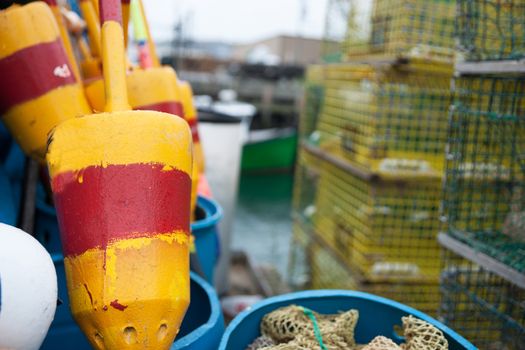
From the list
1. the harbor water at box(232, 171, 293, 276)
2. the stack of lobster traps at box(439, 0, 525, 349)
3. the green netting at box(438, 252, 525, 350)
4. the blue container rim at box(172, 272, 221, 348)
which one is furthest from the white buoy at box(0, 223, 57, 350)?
the harbor water at box(232, 171, 293, 276)

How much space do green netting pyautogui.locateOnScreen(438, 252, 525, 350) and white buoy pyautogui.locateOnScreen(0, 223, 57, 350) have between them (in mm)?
1465

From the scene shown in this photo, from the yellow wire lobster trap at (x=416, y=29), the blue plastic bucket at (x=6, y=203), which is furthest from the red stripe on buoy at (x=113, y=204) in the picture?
the yellow wire lobster trap at (x=416, y=29)

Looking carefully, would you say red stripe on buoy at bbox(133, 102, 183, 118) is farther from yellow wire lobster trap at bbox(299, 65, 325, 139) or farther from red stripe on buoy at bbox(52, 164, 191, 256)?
yellow wire lobster trap at bbox(299, 65, 325, 139)

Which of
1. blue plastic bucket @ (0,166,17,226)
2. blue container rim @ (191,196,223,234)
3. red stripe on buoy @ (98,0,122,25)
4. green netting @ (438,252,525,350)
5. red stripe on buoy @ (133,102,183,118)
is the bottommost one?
green netting @ (438,252,525,350)

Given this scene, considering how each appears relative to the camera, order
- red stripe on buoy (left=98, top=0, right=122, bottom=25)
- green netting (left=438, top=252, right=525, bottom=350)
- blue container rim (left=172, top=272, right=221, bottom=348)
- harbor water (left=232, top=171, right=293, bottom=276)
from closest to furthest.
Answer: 1. blue container rim (left=172, top=272, right=221, bottom=348)
2. red stripe on buoy (left=98, top=0, right=122, bottom=25)
3. green netting (left=438, top=252, right=525, bottom=350)
4. harbor water (left=232, top=171, right=293, bottom=276)

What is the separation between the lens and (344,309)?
1564 millimetres

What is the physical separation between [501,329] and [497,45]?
1459 mm

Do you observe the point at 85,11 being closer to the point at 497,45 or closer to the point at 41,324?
the point at 41,324

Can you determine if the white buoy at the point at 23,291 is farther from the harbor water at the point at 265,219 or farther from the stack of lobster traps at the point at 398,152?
the harbor water at the point at 265,219

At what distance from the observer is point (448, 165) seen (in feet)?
6.62

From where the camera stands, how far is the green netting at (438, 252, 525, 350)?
190cm

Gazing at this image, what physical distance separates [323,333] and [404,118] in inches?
69.8

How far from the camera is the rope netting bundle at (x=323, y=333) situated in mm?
1291

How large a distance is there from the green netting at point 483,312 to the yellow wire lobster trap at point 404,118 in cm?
87
